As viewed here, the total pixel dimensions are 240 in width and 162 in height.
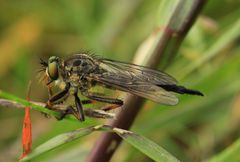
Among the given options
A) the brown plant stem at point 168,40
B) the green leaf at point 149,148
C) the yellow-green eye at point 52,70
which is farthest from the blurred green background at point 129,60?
the yellow-green eye at point 52,70

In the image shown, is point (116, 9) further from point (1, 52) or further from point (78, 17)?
point (1, 52)

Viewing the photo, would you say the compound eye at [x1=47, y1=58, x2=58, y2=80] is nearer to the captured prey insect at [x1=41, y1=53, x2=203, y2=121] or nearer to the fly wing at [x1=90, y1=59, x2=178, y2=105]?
the captured prey insect at [x1=41, y1=53, x2=203, y2=121]

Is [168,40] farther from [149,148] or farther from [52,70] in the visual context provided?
[149,148]

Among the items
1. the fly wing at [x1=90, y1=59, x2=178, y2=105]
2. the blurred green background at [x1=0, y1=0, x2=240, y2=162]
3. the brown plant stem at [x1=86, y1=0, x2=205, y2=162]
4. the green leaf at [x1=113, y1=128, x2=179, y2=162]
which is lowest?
the blurred green background at [x1=0, y1=0, x2=240, y2=162]

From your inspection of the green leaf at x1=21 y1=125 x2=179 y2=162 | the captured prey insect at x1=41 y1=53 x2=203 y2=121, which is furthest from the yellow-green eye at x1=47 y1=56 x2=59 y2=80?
the green leaf at x1=21 y1=125 x2=179 y2=162

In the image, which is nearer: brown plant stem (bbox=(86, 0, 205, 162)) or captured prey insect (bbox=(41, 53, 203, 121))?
captured prey insect (bbox=(41, 53, 203, 121))

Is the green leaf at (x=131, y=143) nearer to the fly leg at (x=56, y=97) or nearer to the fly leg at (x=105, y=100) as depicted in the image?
the fly leg at (x=56, y=97)

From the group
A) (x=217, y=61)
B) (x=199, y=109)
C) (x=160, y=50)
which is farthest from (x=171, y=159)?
(x=217, y=61)
